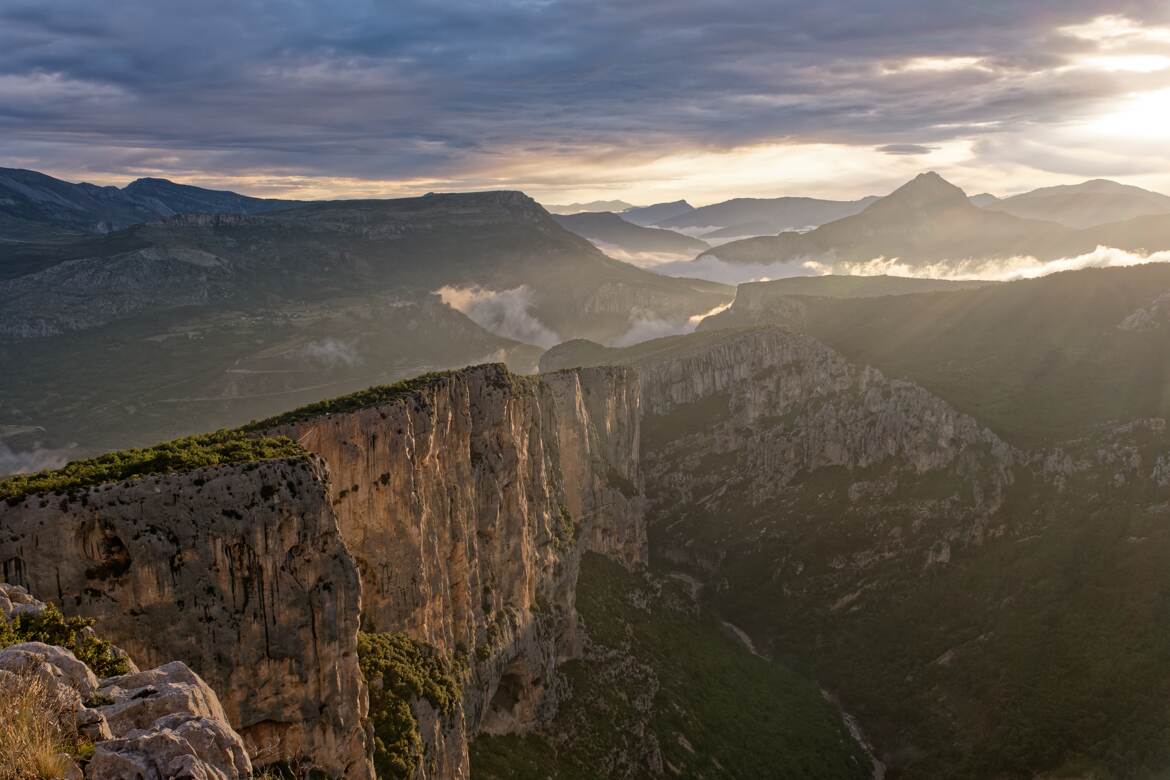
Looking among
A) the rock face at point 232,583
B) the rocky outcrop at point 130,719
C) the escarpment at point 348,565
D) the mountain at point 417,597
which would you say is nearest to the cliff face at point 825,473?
the mountain at point 417,597

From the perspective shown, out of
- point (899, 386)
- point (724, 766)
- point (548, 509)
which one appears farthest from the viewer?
Result: point (899, 386)

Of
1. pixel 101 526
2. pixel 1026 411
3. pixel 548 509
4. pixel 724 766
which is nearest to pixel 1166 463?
pixel 1026 411

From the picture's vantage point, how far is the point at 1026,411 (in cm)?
15288

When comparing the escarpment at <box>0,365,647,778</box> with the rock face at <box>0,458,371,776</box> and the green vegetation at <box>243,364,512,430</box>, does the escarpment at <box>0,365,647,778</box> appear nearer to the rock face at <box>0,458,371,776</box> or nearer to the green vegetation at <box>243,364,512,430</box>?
the rock face at <box>0,458,371,776</box>

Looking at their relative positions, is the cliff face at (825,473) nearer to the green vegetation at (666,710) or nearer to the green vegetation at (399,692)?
the green vegetation at (666,710)

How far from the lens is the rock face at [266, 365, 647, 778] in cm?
5959

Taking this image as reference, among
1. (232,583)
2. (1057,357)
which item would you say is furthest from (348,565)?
(1057,357)

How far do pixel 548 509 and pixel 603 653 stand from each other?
55.4ft

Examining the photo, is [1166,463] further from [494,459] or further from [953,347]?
[494,459]

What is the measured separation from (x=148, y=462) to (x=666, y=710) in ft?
219

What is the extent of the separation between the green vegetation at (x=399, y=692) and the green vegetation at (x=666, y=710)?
1604 cm

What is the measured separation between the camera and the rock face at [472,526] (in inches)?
2346

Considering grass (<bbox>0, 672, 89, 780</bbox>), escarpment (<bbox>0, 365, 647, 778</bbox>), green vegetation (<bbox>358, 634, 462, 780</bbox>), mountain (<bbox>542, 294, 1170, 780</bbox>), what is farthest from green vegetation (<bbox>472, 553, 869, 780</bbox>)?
grass (<bbox>0, 672, 89, 780</bbox>)

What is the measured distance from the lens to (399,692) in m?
53.8
